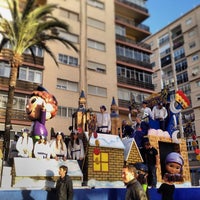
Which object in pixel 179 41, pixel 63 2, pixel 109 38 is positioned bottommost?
pixel 109 38

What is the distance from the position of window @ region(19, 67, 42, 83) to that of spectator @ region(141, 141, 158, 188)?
1671cm

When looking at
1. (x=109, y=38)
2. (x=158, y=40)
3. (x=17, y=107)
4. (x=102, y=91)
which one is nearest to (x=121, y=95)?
(x=102, y=91)

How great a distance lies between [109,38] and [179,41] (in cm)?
2032

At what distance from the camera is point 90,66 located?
2819 centimetres

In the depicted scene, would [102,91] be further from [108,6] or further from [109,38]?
[108,6]

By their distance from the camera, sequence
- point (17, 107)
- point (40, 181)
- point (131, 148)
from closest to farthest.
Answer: point (40, 181) → point (131, 148) → point (17, 107)

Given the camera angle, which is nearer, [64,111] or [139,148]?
[139,148]

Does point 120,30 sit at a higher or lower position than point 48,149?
higher

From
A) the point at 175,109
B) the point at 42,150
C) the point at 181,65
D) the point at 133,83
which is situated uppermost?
the point at 181,65

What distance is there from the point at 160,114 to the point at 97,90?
1616 cm

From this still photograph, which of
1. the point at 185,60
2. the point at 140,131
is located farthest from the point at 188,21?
the point at 140,131

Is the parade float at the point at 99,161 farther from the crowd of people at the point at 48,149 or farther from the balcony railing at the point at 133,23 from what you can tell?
the balcony railing at the point at 133,23

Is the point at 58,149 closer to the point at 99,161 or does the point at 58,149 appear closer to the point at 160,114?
the point at 99,161

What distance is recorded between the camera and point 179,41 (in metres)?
46.6
